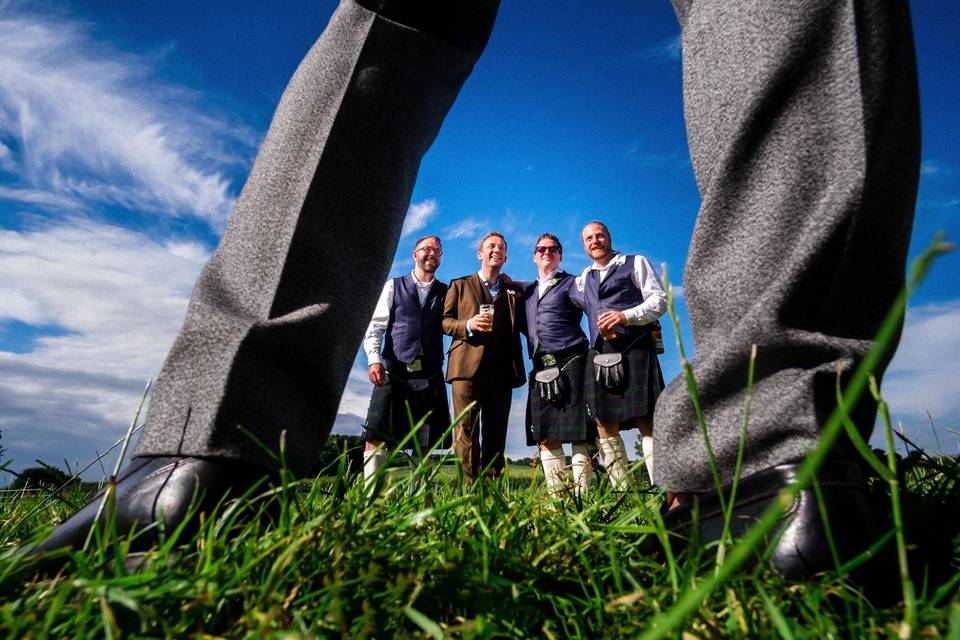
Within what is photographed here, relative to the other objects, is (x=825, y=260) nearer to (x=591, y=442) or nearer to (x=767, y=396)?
(x=767, y=396)

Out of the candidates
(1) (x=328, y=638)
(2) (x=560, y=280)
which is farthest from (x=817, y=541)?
(2) (x=560, y=280)

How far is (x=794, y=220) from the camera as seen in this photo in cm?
83

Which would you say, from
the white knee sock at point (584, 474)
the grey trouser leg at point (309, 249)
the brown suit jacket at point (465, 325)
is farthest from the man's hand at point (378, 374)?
the grey trouser leg at point (309, 249)

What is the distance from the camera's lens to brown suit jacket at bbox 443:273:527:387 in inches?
250

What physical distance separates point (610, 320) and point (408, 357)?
219cm

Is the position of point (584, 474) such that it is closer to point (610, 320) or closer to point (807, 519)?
point (807, 519)

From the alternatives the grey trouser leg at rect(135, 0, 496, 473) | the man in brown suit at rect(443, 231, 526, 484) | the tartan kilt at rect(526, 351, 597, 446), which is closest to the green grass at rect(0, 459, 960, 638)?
the grey trouser leg at rect(135, 0, 496, 473)

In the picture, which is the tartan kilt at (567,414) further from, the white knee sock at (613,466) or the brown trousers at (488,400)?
the white knee sock at (613,466)

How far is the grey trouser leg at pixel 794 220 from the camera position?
2.56 ft

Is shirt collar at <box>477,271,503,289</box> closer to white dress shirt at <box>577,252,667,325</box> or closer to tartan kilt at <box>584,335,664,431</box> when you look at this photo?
white dress shirt at <box>577,252,667,325</box>

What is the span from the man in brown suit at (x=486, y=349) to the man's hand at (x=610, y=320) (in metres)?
1.22

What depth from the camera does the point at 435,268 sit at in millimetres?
7137

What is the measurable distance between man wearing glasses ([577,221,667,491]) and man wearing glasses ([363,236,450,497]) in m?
1.65

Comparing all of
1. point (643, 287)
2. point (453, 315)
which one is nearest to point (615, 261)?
point (643, 287)
